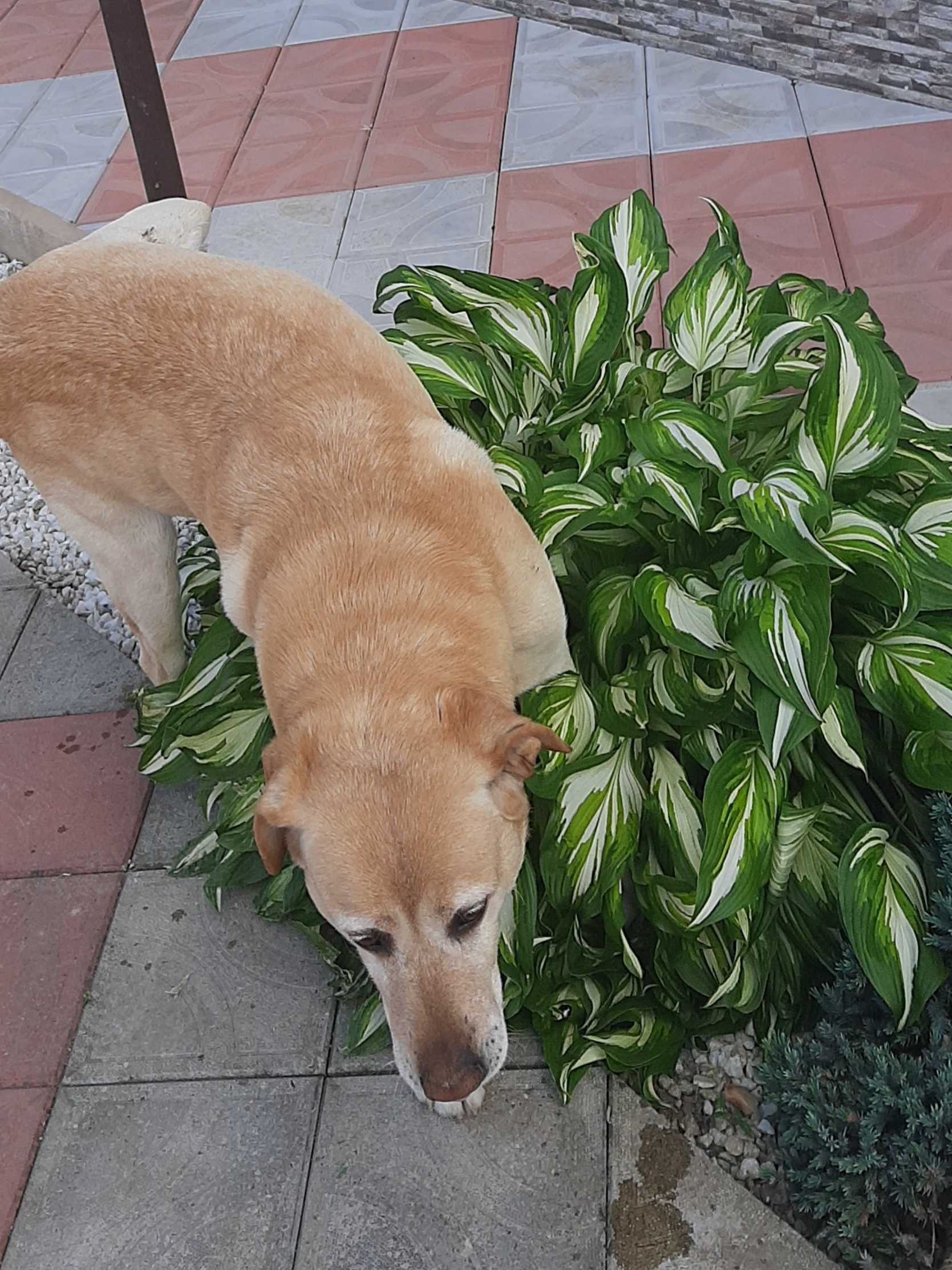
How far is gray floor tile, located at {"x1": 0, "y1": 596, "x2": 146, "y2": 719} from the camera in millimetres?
3537

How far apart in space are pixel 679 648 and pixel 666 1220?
1124mm

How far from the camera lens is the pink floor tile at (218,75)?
19.8 feet

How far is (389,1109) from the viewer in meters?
2.50

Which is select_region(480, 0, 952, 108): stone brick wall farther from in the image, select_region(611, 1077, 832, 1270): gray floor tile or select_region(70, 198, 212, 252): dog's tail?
select_region(611, 1077, 832, 1270): gray floor tile

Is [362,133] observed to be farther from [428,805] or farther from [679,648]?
[428,805]

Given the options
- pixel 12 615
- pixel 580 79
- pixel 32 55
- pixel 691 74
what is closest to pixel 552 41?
Result: pixel 580 79

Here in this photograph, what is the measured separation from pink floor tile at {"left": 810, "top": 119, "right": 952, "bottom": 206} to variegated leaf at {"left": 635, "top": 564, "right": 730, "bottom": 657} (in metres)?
2.82

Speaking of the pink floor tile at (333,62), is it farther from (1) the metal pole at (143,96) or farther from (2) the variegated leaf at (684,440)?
(2) the variegated leaf at (684,440)

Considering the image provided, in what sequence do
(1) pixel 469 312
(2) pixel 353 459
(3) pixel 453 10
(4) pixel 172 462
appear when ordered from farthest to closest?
(3) pixel 453 10, (1) pixel 469 312, (4) pixel 172 462, (2) pixel 353 459

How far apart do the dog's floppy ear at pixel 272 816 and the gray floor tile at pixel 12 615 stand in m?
2.09

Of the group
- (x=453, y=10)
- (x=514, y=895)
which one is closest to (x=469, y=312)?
(x=514, y=895)

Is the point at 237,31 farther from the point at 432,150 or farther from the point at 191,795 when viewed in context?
the point at 191,795

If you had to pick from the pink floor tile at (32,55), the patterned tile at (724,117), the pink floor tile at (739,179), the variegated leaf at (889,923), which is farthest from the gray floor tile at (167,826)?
the pink floor tile at (32,55)

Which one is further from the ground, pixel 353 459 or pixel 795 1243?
pixel 353 459
